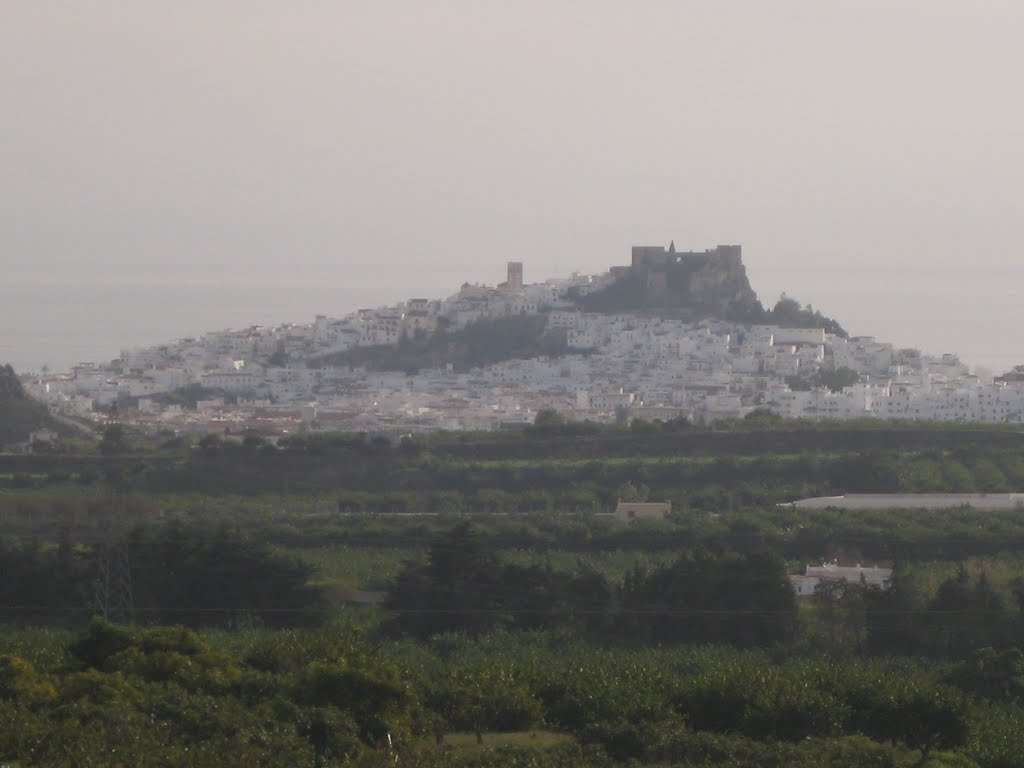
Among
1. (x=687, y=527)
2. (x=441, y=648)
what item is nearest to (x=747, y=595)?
(x=441, y=648)

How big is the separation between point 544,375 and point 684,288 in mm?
9899

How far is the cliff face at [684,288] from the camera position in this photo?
72.8m

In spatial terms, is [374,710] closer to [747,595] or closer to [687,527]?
[747,595]

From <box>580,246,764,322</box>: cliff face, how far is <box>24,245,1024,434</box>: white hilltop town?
0.10 m

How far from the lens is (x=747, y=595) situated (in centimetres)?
2067

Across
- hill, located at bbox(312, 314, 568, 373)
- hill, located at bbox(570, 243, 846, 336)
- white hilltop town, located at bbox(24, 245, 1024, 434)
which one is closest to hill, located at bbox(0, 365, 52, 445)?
white hilltop town, located at bbox(24, 245, 1024, 434)

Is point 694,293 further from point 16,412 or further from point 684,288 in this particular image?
point 16,412

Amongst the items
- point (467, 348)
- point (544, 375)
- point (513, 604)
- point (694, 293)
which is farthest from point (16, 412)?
point (694, 293)

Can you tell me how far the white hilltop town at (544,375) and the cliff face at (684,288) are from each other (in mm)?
103

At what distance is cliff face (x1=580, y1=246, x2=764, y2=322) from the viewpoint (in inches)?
2864

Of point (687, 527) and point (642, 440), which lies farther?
point (642, 440)

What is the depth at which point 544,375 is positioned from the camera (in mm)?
66750

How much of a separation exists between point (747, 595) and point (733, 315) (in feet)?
173

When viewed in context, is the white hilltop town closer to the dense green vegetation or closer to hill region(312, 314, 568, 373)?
hill region(312, 314, 568, 373)
